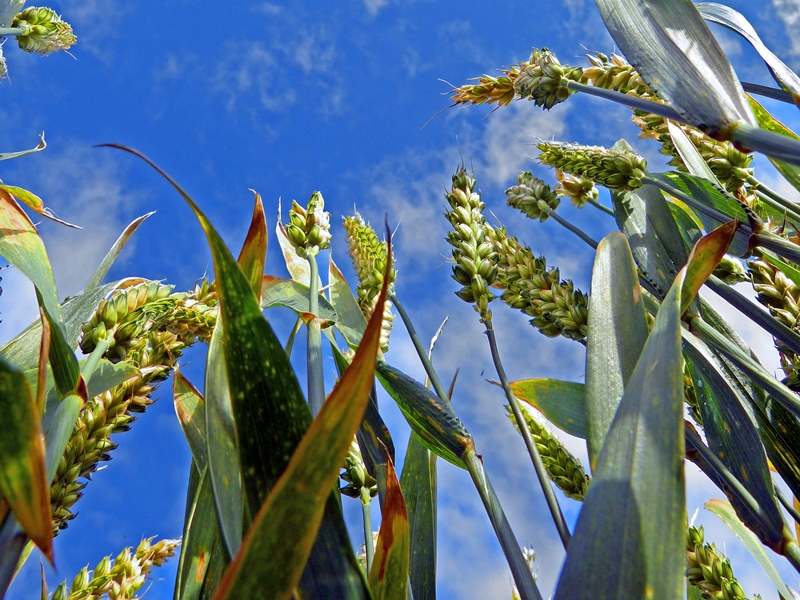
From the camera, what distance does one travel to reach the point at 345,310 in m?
0.87

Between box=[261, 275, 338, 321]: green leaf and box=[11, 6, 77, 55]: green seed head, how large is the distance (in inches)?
46.6

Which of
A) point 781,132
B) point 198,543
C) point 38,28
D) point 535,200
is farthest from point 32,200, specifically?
point 781,132

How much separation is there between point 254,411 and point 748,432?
21.2 inches

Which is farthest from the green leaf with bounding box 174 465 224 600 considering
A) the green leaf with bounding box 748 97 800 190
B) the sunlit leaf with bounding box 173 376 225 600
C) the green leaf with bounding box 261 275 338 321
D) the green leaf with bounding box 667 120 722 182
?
the green leaf with bounding box 748 97 800 190

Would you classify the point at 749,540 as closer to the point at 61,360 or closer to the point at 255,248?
the point at 255,248

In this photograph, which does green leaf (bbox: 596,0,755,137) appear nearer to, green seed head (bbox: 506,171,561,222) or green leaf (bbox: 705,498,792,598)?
green seed head (bbox: 506,171,561,222)

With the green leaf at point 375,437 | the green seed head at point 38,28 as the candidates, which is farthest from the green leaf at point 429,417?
the green seed head at point 38,28

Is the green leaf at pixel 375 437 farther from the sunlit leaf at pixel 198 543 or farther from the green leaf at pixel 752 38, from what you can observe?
the green leaf at pixel 752 38

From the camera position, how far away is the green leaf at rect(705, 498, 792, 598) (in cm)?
91

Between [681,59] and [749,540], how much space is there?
79 centimetres

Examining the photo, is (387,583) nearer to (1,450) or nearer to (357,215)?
(1,450)

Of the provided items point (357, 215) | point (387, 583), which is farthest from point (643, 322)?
point (357, 215)

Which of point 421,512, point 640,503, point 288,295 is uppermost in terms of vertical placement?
point 288,295

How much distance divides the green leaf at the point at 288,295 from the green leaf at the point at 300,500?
539mm
